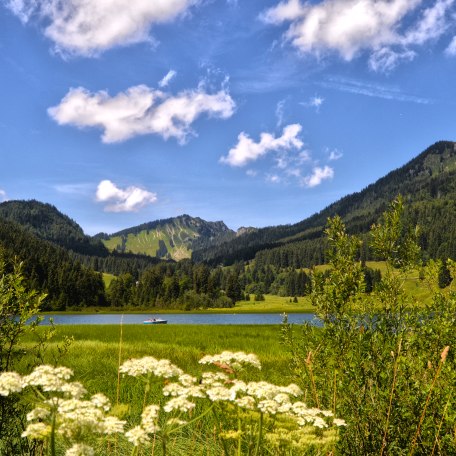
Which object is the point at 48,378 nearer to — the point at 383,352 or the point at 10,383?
the point at 10,383

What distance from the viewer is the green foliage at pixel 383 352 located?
6582mm

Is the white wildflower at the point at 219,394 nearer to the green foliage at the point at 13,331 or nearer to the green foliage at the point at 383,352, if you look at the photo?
the green foliage at the point at 383,352

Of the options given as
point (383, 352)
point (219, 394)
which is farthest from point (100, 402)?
point (383, 352)

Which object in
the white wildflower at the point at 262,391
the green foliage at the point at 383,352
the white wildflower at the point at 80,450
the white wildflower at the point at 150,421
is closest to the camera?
the white wildflower at the point at 80,450

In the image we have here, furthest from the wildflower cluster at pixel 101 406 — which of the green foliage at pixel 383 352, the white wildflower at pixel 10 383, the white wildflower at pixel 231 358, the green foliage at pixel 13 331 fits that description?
the green foliage at pixel 13 331

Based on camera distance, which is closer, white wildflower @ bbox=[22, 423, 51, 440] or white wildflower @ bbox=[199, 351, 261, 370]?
white wildflower @ bbox=[22, 423, 51, 440]

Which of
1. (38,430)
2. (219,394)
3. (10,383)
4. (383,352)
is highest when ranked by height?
(10,383)

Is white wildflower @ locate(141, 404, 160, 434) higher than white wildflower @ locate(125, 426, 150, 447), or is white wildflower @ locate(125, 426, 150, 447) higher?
white wildflower @ locate(141, 404, 160, 434)

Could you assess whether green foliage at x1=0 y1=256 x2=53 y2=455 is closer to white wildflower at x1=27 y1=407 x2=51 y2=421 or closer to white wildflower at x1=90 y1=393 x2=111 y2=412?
white wildflower at x1=90 y1=393 x2=111 y2=412

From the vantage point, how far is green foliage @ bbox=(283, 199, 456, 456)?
6582 mm

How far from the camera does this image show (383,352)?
23.4 feet

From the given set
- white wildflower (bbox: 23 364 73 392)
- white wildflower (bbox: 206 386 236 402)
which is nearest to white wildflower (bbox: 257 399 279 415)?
white wildflower (bbox: 206 386 236 402)

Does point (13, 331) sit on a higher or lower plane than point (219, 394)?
higher

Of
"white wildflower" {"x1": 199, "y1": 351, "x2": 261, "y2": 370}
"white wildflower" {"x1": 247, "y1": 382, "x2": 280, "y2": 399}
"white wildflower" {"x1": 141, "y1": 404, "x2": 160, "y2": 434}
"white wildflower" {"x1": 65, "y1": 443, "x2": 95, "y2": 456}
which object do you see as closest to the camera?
"white wildflower" {"x1": 65, "y1": 443, "x2": 95, "y2": 456}
